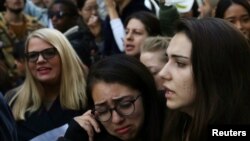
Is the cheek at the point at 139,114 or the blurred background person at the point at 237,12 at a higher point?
the blurred background person at the point at 237,12

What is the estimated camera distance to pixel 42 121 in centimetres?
393

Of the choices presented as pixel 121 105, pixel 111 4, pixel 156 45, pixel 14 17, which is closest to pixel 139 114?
pixel 121 105

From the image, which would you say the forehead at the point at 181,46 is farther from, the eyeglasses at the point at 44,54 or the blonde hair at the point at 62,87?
the eyeglasses at the point at 44,54

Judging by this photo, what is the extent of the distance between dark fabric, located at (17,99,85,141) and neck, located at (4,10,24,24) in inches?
159

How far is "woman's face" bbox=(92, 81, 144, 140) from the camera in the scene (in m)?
2.75

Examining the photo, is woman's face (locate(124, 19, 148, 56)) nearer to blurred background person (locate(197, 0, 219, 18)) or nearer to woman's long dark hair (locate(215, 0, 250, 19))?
woman's long dark hair (locate(215, 0, 250, 19))

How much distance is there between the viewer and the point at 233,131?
209cm

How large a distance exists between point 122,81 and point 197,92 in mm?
662

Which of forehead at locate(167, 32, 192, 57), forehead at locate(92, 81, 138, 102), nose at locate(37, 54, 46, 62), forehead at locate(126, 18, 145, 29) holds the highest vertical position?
forehead at locate(167, 32, 192, 57)

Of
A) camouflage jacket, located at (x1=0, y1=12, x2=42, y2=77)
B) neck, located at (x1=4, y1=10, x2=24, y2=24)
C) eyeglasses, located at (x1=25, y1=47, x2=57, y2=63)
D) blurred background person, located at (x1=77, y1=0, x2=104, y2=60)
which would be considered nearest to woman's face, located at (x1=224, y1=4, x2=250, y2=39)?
eyeglasses, located at (x1=25, y1=47, x2=57, y2=63)

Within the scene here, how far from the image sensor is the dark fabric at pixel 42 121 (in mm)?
3898

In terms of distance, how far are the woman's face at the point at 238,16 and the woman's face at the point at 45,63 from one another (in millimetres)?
1422

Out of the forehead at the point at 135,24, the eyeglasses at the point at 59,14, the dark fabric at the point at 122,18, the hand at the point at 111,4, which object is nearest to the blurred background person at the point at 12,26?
the eyeglasses at the point at 59,14

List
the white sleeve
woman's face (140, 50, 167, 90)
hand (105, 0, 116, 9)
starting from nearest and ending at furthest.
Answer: woman's face (140, 50, 167, 90)
the white sleeve
hand (105, 0, 116, 9)
